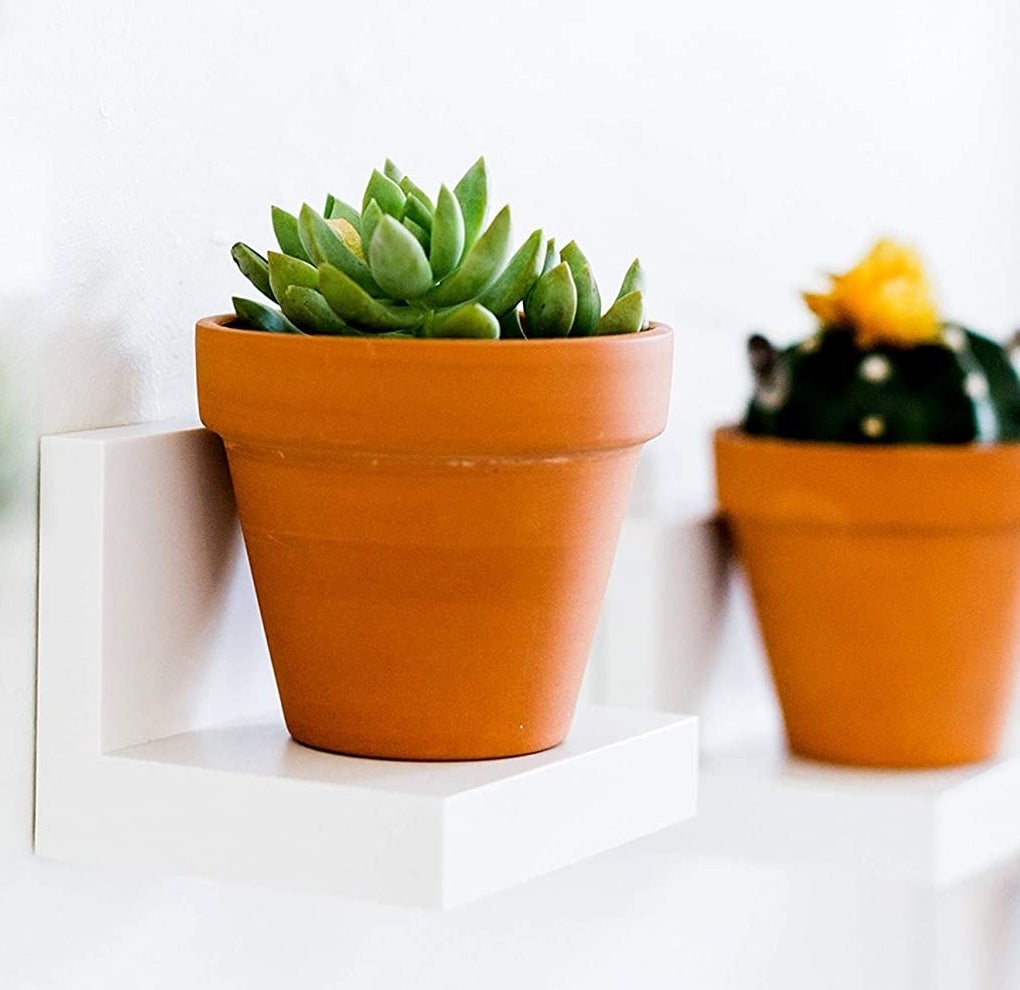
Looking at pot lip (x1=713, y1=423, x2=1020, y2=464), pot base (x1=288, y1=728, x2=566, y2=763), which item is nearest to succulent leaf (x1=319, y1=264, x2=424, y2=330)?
pot base (x1=288, y1=728, x2=566, y2=763)

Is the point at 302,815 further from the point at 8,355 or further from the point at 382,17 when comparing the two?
the point at 382,17

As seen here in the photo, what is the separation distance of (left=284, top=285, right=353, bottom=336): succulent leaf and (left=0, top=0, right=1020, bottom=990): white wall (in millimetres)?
70

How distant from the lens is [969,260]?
1135 millimetres

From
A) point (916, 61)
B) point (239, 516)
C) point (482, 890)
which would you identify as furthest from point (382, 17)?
point (916, 61)

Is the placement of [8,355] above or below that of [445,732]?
above

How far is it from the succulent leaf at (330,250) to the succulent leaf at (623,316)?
7cm

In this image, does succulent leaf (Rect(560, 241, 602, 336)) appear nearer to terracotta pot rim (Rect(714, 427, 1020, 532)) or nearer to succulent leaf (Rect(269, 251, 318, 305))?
succulent leaf (Rect(269, 251, 318, 305))

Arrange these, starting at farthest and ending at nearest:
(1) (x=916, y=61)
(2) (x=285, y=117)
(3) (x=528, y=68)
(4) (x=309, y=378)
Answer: (1) (x=916, y=61) < (3) (x=528, y=68) < (2) (x=285, y=117) < (4) (x=309, y=378)

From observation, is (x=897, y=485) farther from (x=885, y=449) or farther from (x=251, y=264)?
(x=251, y=264)

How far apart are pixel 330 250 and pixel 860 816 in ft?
1.28

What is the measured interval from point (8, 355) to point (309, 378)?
0.09m

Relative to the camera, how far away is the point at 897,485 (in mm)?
750

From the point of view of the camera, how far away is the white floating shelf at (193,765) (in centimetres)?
49

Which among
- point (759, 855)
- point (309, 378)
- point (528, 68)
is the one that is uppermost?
point (528, 68)
